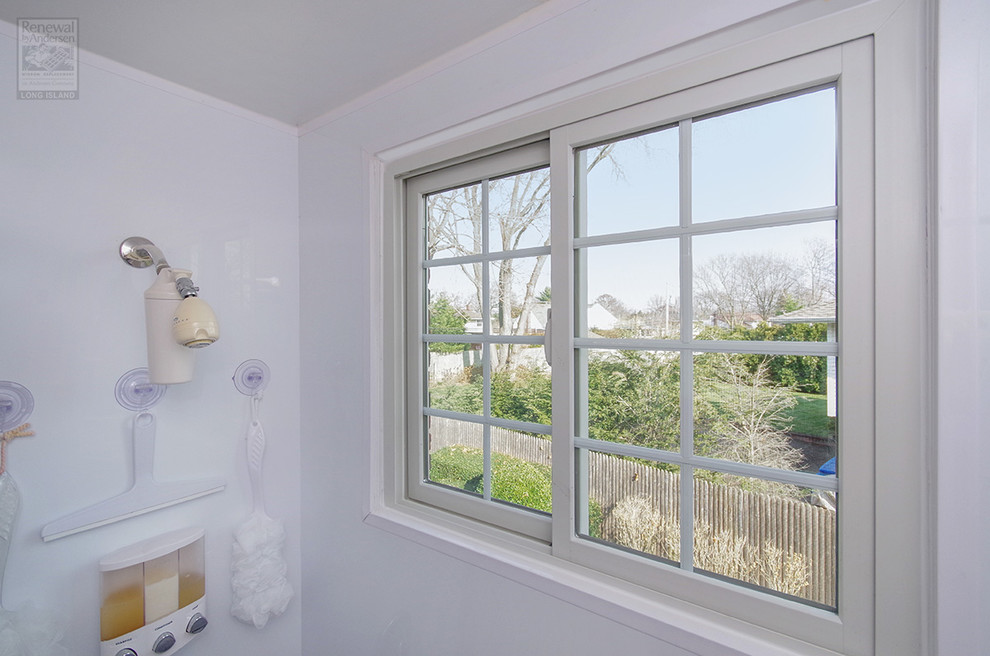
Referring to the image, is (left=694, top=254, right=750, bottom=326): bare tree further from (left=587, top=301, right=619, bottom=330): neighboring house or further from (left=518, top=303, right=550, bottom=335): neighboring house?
(left=518, top=303, right=550, bottom=335): neighboring house

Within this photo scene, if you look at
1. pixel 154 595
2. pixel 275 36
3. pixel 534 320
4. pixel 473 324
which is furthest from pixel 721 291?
pixel 154 595

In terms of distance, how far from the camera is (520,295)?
3.72 feet

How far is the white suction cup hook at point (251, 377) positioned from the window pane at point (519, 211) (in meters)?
0.85

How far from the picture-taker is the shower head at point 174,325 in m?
0.97

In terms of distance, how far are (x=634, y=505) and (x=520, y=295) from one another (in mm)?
569

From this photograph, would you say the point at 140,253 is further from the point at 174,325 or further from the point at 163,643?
the point at 163,643

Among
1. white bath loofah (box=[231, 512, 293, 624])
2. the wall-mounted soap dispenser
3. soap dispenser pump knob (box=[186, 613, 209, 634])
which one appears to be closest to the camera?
the wall-mounted soap dispenser

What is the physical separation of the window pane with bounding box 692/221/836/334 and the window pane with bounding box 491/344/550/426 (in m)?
0.39

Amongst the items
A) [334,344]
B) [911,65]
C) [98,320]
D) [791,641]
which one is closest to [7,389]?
[98,320]

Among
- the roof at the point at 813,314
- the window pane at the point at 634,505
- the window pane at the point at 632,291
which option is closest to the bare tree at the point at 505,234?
the window pane at the point at 632,291

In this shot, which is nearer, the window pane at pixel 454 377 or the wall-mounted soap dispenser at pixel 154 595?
the wall-mounted soap dispenser at pixel 154 595

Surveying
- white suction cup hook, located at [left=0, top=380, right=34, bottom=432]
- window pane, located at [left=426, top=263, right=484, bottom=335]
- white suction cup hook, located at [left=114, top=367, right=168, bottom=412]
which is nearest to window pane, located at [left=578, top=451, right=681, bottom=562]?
window pane, located at [left=426, top=263, right=484, bottom=335]

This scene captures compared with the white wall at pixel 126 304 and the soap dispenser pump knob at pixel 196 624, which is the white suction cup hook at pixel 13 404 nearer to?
the white wall at pixel 126 304

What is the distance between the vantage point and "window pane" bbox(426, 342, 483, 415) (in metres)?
1.22
